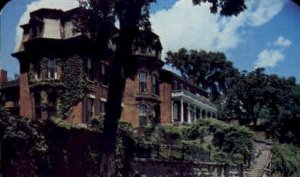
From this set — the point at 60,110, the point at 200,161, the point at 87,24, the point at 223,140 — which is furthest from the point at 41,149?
the point at 223,140

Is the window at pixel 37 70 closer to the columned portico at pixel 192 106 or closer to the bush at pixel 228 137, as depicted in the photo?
the bush at pixel 228 137

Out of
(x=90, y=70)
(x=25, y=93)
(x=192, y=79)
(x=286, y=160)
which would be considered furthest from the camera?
(x=192, y=79)

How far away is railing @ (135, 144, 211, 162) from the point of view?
15.9m

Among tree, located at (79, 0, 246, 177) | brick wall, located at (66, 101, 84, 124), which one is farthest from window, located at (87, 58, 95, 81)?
tree, located at (79, 0, 246, 177)

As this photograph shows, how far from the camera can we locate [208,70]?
3428 centimetres

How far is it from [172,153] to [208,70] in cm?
1706

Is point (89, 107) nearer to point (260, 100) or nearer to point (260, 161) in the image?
point (260, 161)

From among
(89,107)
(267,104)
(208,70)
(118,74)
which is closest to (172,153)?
(89,107)

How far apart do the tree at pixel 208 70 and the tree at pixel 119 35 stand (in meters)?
14.2

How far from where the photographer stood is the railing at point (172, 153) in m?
15.9

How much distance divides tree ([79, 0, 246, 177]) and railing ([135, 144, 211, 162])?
153 inches

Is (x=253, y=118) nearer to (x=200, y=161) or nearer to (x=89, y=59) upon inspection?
(x=200, y=161)

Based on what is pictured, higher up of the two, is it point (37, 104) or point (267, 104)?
point (267, 104)

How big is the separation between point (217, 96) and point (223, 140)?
290 inches
